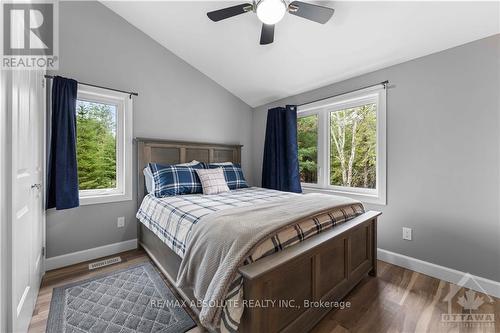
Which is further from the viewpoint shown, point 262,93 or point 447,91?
point 262,93

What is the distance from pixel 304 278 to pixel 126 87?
2867mm

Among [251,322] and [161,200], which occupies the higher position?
[161,200]

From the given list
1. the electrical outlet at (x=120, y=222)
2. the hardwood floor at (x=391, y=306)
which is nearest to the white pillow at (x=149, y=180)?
the electrical outlet at (x=120, y=222)

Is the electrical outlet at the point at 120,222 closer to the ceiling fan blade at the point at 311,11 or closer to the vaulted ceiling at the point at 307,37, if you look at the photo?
the vaulted ceiling at the point at 307,37

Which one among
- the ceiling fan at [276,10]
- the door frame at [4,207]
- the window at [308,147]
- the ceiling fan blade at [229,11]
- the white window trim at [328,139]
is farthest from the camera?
the window at [308,147]

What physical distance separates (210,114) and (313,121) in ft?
5.30

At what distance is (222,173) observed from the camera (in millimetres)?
2941

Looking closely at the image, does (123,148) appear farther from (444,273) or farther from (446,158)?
(444,273)

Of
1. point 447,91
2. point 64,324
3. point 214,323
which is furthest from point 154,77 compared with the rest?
point 447,91

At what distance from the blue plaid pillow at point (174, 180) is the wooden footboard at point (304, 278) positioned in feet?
5.41

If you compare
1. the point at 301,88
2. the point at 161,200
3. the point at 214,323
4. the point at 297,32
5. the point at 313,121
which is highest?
the point at 297,32

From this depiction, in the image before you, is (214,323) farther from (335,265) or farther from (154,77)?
(154,77)

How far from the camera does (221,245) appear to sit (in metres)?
1.25

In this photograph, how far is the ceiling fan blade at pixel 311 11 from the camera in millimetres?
1641
